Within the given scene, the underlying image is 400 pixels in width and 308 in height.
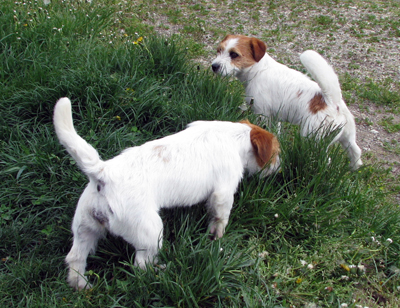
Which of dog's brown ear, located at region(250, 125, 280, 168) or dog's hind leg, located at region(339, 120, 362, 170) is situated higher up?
dog's brown ear, located at region(250, 125, 280, 168)

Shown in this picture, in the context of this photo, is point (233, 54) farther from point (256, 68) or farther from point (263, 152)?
point (263, 152)

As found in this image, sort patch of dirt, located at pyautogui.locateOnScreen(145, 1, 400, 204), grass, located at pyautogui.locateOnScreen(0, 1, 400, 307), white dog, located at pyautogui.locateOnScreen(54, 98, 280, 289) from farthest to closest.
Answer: patch of dirt, located at pyautogui.locateOnScreen(145, 1, 400, 204) < grass, located at pyautogui.locateOnScreen(0, 1, 400, 307) < white dog, located at pyautogui.locateOnScreen(54, 98, 280, 289)

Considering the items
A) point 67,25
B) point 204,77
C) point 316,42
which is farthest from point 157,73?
point 316,42

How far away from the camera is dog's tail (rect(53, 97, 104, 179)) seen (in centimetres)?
213

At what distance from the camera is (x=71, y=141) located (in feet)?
7.23

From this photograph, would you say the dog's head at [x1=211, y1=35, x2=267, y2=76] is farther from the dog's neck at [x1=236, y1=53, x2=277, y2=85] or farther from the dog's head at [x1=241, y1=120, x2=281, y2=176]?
the dog's head at [x1=241, y1=120, x2=281, y2=176]

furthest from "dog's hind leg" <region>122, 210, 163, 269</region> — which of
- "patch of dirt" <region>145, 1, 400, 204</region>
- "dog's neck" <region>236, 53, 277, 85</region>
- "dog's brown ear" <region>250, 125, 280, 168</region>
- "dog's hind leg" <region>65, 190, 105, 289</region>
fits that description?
"patch of dirt" <region>145, 1, 400, 204</region>

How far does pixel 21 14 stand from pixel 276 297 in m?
4.66

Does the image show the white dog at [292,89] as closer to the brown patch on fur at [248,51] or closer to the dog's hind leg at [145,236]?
the brown patch on fur at [248,51]

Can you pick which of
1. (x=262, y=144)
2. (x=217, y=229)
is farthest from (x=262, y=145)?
(x=217, y=229)

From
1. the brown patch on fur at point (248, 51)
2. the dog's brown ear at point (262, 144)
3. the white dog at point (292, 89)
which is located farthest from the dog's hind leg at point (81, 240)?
the brown patch on fur at point (248, 51)

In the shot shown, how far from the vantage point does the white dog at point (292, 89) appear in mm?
3784

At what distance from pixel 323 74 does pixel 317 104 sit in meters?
0.32

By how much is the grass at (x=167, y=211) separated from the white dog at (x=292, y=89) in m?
0.22
